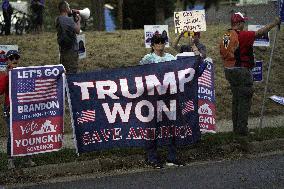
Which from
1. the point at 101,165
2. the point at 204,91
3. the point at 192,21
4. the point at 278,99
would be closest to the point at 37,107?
the point at 101,165

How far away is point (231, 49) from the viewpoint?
9.93m

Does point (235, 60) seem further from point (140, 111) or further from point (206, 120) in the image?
point (140, 111)

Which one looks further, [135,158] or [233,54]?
[233,54]

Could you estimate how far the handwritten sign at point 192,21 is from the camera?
36.4 ft

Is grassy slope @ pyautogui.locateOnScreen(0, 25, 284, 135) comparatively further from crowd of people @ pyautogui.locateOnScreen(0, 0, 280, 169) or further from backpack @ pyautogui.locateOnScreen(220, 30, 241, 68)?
backpack @ pyautogui.locateOnScreen(220, 30, 241, 68)

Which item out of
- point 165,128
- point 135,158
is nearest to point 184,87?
point 165,128

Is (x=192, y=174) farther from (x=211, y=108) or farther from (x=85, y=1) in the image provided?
(x=85, y=1)

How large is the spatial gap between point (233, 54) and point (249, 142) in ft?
4.69

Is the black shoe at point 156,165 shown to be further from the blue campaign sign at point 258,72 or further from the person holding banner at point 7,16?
the person holding banner at point 7,16

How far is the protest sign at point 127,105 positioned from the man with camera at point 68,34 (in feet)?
8.88

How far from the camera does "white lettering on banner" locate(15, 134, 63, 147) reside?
8511 millimetres

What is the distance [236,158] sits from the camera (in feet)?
30.8

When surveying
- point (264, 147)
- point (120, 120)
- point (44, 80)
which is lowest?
point (264, 147)

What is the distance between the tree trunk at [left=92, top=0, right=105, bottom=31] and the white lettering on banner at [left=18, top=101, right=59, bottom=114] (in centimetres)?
1246
